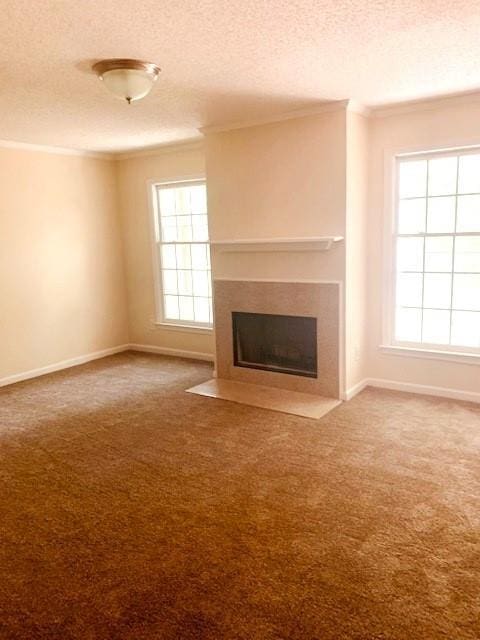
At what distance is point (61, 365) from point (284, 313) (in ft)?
9.33

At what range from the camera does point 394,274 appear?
14.0ft

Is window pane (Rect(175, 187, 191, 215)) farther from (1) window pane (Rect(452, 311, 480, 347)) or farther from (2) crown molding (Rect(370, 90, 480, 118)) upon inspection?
(1) window pane (Rect(452, 311, 480, 347))

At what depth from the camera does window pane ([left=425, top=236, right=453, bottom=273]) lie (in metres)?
3.99

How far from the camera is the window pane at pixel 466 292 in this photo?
12.9 feet

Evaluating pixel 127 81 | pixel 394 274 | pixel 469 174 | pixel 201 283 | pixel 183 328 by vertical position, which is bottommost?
pixel 183 328

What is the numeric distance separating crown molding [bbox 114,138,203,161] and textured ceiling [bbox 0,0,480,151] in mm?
1165

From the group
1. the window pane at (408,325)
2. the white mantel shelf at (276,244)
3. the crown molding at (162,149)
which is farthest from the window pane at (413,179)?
the crown molding at (162,149)

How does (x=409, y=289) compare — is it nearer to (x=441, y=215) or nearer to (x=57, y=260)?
(x=441, y=215)

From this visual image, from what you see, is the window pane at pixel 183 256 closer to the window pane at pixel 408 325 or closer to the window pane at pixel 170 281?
the window pane at pixel 170 281

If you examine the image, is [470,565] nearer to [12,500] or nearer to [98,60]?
[12,500]

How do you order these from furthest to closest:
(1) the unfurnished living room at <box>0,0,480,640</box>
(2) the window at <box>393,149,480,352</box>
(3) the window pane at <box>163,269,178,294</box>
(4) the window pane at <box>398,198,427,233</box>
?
(3) the window pane at <box>163,269,178,294</box> < (4) the window pane at <box>398,198,427,233</box> < (2) the window at <box>393,149,480,352</box> < (1) the unfurnished living room at <box>0,0,480,640</box>

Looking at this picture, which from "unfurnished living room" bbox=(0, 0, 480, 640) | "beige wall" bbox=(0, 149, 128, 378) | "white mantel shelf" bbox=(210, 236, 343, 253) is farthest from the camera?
"beige wall" bbox=(0, 149, 128, 378)

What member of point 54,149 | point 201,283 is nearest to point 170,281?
point 201,283

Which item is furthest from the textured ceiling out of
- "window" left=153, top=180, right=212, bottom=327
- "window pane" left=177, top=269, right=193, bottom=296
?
"window pane" left=177, top=269, right=193, bottom=296
